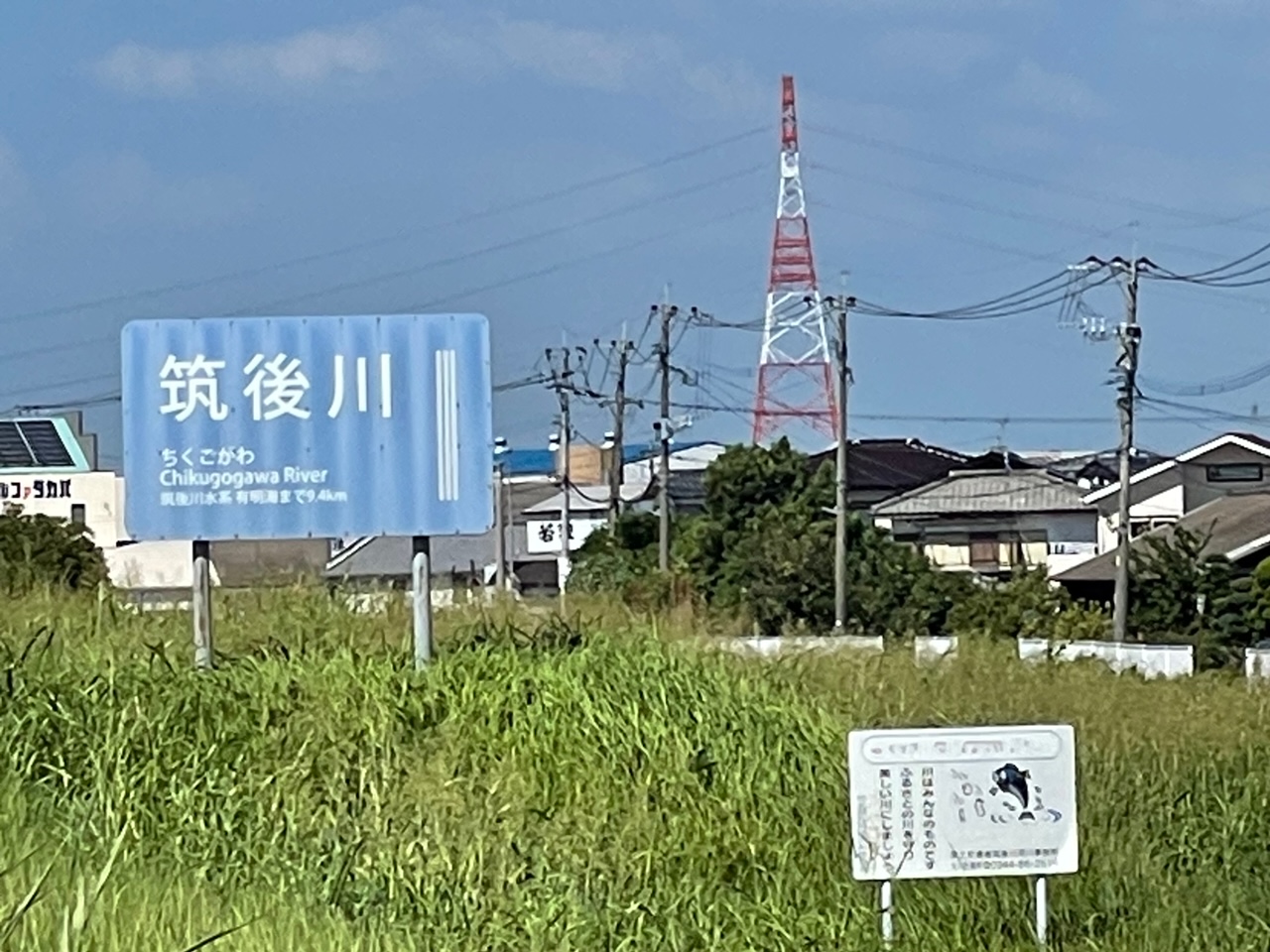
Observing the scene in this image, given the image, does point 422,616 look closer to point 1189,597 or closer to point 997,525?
point 1189,597

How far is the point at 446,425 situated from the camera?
11727 mm

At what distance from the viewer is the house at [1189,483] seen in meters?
53.2

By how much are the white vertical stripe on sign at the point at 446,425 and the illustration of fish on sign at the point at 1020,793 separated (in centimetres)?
480

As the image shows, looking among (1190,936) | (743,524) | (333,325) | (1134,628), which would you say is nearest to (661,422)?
(743,524)

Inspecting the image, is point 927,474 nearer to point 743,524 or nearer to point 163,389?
point 743,524

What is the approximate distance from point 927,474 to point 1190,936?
67.6 meters

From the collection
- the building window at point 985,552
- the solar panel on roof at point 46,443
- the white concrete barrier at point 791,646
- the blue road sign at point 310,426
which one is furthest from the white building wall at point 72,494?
the blue road sign at point 310,426

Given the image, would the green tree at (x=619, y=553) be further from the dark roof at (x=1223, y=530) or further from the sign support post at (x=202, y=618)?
the sign support post at (x=202, y=618)

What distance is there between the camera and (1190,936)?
798 centimetres

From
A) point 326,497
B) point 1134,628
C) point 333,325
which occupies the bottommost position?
point 1134,628

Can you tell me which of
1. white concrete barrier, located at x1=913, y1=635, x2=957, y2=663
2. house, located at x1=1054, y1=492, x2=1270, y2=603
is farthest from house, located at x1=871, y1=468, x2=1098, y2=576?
white concrete barrier, located at x1=913, y1=635, x2=957, y2=663

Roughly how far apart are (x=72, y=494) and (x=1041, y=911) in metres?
54.0

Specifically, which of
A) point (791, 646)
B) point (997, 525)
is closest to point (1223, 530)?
point (997, 525)

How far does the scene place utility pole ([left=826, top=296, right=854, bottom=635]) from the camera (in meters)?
36.2
